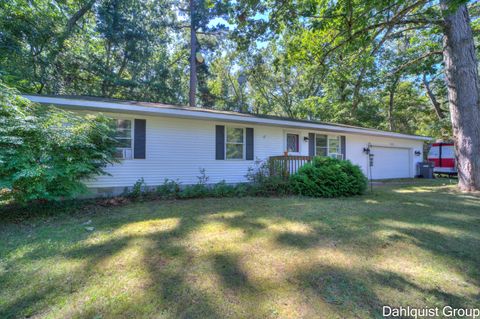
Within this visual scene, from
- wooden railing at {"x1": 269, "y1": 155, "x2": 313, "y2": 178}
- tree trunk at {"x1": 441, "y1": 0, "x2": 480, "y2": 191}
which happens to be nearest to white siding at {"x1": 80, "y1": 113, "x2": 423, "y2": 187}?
wooden railing at {"x1": 269, "y1": 155, "x2": 313, "y2": 178}

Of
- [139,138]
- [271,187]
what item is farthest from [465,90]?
[139,138]

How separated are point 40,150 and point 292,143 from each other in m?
8.70

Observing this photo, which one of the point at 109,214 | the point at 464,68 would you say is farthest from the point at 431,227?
the point at 464,68

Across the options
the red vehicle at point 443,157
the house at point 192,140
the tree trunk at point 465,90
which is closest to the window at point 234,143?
the house at point 192,140

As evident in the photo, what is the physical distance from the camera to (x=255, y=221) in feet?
14.9

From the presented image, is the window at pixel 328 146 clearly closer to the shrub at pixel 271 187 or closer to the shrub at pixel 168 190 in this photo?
the shrub at pixel 271 187

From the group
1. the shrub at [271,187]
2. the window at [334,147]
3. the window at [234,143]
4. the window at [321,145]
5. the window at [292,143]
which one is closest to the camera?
the shrub at [271,187]

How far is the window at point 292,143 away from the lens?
416 inches

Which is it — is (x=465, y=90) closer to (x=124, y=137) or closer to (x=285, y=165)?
(x=285, y=165)

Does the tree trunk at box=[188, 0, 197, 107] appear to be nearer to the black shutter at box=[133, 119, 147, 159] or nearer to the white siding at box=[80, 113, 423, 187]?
the white siding at box=[80, 113, 423, 187]

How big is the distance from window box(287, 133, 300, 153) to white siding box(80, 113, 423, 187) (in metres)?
0.80

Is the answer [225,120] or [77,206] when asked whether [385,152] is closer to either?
[225,120]

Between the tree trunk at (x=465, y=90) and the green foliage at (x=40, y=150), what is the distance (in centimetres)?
1081

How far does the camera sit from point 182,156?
8.15 meters
